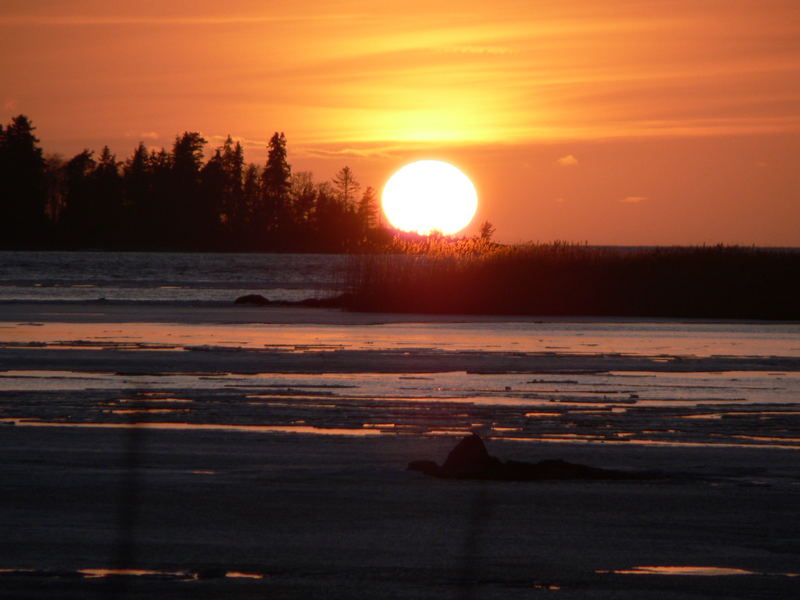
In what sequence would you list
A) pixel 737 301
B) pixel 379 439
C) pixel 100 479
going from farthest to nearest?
pixel 737 301 → pixel 379 439 → pixel 100 479

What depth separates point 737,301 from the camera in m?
40.2

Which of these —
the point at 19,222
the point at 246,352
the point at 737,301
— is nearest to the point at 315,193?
the point at 19,222

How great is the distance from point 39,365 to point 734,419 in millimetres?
10648

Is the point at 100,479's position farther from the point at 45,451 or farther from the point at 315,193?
the point at 315,193

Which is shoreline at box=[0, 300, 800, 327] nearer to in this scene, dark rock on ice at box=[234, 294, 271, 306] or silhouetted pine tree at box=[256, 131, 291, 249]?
dark rock on ice at box=[234, 294, 271, 306]

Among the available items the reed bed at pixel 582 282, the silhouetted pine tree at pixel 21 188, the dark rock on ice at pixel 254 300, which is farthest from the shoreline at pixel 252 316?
the silhouetted pine tree at pixel 21 188

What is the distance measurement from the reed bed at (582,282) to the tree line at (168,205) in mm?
113798

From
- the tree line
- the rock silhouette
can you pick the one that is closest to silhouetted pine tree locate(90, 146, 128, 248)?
the tree line

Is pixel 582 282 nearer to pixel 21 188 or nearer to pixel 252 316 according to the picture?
pixel 252 316

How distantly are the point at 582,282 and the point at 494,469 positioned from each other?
1261 inches

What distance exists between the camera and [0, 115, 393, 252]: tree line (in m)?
153

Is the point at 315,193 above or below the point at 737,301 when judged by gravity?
above

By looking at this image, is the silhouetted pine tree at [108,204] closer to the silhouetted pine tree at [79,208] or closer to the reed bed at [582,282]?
the silhouetted pine tree at [79,208]

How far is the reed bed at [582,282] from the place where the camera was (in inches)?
1586
